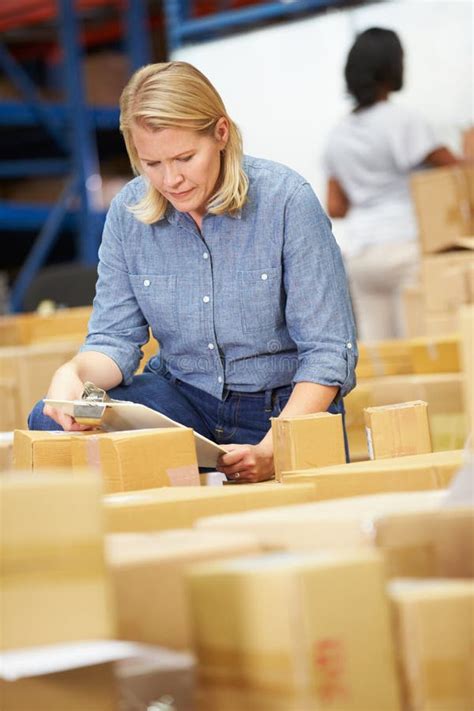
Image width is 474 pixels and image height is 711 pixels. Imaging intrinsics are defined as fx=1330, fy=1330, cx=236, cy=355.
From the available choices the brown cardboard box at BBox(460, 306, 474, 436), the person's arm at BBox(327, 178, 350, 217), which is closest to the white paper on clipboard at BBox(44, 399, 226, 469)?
the brown cardboard box at BBox(460, 306, 474, 436)

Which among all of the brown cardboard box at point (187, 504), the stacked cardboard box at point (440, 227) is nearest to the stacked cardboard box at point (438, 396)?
the stacked cardboard box at point (440, 227)

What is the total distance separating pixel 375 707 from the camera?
123 centimetres

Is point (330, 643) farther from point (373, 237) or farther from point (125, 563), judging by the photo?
point (373, 237)

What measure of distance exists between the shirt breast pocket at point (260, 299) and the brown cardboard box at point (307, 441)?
344 mm

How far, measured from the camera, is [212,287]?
8.09 feet

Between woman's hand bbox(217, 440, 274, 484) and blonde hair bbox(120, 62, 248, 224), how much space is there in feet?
1.49

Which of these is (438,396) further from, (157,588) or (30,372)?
→ (157,588)

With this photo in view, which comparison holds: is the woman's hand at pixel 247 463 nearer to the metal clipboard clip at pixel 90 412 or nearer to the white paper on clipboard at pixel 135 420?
the white paper on clipboard at pixel 135 420

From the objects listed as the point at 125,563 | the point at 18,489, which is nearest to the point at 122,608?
the point at 125,563

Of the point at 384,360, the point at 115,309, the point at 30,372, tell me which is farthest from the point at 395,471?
the point at 30,372

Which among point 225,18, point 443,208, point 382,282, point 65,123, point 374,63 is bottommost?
point 382,282

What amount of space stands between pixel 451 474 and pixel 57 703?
0.72 m

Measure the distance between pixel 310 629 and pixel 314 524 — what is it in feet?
0.89

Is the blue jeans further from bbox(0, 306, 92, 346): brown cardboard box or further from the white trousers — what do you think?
the white trousers
